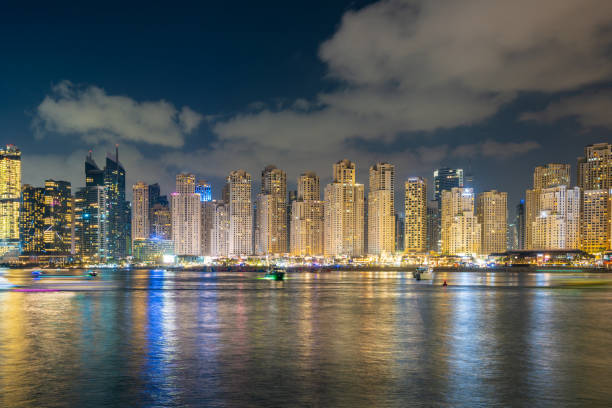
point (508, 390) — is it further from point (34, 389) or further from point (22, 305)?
point (22, 305)

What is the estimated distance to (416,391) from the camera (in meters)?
25.8

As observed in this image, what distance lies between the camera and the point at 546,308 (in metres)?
68.2

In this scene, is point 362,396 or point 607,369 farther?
point 607,369

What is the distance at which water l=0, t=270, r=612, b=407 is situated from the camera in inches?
981

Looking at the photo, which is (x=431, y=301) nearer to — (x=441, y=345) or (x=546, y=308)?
(x=546, y=308)

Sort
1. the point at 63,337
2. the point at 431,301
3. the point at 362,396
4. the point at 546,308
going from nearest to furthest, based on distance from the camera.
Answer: the point at 362,396 → the point at 63,337 → the point at 546,308 → the point at 431,301

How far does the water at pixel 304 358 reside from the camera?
81.7 ft

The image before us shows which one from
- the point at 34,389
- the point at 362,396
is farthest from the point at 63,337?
the point at 362,396

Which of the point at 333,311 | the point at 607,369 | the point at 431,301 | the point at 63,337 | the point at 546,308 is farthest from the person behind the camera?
the point at 431,301

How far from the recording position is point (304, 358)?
34.1 meters

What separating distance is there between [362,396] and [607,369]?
14.9 m

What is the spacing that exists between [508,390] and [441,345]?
43.5ft

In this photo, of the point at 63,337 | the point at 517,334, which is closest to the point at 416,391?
the point at 517,334

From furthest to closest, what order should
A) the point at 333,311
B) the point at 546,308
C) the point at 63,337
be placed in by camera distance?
1. the point at 546,308
2. the point at 333,311
3. the point at 63,337
